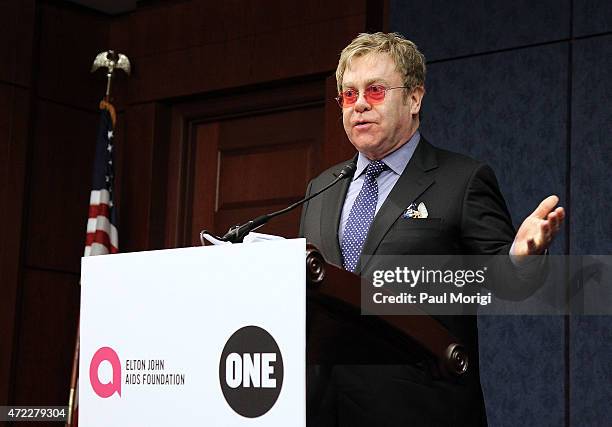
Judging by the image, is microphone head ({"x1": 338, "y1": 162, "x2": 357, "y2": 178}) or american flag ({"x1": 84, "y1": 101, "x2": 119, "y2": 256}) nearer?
microphone head ({"x1": 338, "y1": 162, "x2": 357, "y2": 178})

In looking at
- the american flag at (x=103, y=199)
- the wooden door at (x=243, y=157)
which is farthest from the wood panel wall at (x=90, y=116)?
the american flag at (x=103, y=199)

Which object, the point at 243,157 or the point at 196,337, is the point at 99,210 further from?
the point at 196,337

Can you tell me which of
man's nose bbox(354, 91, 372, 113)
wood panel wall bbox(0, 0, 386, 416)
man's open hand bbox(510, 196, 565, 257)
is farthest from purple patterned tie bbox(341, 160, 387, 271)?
wood panel wall bbox(0, 0, 386, 416)

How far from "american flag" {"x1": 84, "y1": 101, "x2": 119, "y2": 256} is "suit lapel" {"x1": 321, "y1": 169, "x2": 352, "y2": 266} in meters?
2.54

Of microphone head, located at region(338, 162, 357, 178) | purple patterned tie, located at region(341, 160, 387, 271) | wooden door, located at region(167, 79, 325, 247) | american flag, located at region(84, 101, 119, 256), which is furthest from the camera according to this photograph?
american flag, located at region(84, 101, 119, 256)

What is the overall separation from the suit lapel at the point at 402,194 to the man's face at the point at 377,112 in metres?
0.07

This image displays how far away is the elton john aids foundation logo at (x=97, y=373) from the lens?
194 cm

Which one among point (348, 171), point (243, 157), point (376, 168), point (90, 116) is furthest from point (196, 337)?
point (90, 116)

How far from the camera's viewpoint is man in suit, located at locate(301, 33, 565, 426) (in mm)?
1841

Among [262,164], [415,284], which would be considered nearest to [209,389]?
[415,284]

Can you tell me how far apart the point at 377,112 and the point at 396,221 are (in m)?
0.29

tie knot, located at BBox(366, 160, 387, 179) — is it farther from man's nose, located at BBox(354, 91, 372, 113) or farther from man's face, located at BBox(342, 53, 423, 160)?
man's nose, located at BBox(354, 91, 372, 113)

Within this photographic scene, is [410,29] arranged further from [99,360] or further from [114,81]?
[99,360]

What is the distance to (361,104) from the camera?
2338 millimetres
